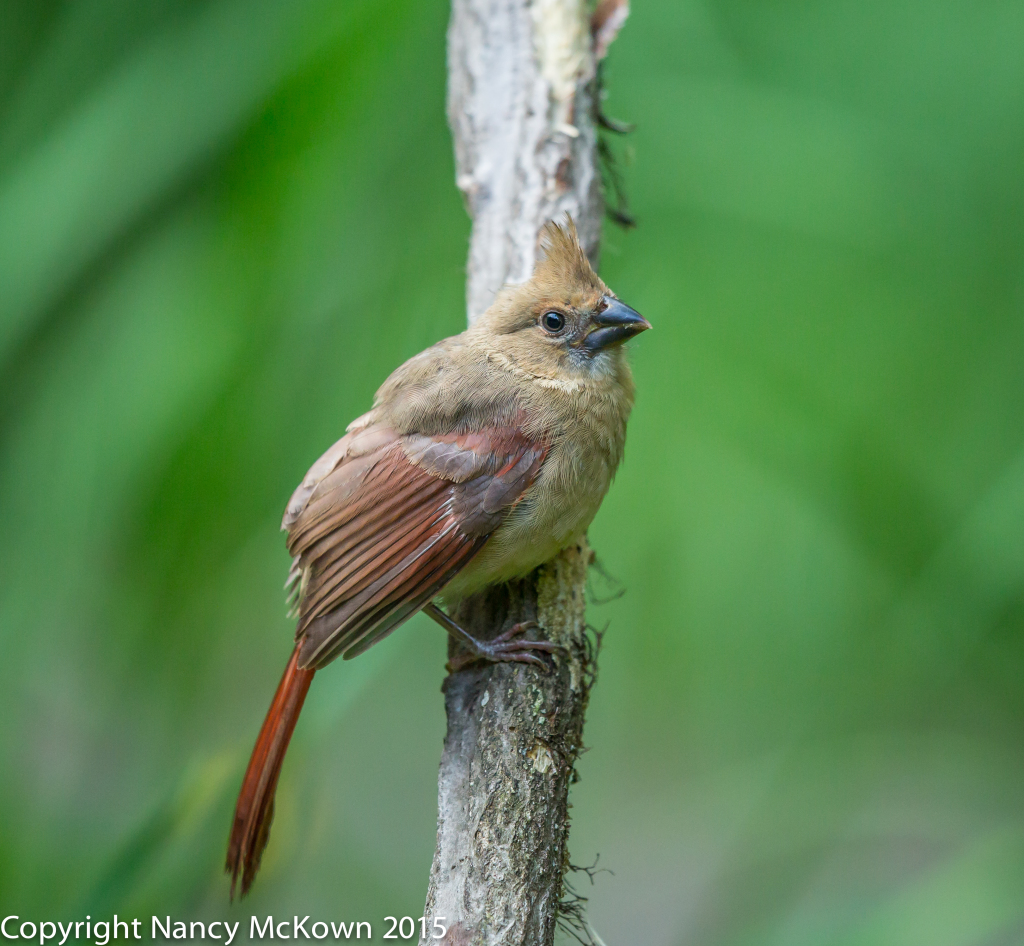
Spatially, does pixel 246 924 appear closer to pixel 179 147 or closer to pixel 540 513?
pixel 540 513

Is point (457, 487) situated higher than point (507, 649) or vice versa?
point (457, 487)

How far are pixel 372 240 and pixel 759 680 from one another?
2.40 m

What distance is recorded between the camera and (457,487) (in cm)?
228

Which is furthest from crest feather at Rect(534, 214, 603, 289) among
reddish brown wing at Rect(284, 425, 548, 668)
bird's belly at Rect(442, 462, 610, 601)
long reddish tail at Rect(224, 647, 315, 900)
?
long reddish tail at Rect(224, 647, 315, 900)

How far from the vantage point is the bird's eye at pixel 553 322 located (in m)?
2.53

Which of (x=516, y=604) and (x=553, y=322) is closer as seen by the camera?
(x=516, y=604)

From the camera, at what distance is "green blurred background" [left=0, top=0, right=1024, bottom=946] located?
291 centimetres

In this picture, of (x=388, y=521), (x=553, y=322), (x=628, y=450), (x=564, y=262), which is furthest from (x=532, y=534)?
(x=628, y=450)

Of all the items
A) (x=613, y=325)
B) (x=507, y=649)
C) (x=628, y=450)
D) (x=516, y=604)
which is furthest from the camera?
(x=628, y=450)

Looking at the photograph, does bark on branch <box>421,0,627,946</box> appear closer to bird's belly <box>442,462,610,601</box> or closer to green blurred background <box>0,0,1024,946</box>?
bird's belly <box>442,462,610,601</box>

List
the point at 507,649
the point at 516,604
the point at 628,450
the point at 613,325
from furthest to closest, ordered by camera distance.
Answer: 1. the point at 628,450
2. the point at 613,325
3. the point at 516,604
4. the point at 507,649

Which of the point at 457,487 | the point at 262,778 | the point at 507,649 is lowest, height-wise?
the point at 262,778

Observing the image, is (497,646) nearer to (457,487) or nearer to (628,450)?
(457,487)

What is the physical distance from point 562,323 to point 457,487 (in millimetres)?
598
